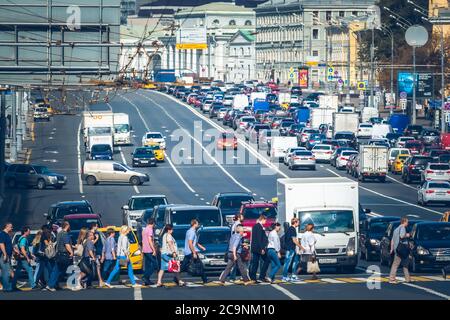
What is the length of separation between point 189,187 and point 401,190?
9.90 metres

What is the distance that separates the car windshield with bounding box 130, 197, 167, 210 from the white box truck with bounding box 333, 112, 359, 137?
47773 mm

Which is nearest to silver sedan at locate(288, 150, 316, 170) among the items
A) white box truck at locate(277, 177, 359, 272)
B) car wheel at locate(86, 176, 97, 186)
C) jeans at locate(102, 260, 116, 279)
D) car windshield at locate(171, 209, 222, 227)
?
car wheel at locate(86, 176, 97, 186)

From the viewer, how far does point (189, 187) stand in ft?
220

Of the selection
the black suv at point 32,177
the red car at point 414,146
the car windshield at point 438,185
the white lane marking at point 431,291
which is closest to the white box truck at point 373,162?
the red car at point 414,146

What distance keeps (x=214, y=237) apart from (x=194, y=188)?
32.0 m

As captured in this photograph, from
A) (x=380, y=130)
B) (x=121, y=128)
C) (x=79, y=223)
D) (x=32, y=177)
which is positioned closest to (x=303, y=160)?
(x=32, y=177)

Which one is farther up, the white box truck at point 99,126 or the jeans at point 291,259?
the white box truck at point 99,126

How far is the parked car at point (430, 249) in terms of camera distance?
32.6 metres

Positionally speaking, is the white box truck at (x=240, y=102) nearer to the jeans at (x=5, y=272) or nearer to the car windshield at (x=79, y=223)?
the car windshield at (x=79, y=223)

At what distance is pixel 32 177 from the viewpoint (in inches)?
2672

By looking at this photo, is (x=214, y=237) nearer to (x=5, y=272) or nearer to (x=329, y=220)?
(x=329, y=220)

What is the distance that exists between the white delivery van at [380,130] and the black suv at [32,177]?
94.3 ft

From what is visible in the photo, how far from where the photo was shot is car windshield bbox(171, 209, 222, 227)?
3769 cm
